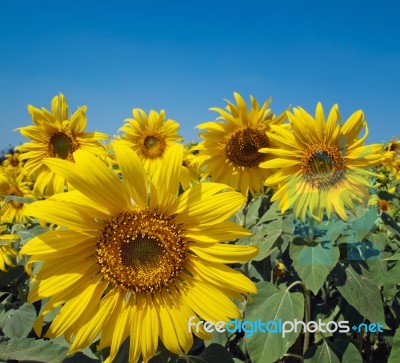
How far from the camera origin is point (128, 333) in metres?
2.08

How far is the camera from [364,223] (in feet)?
11.4

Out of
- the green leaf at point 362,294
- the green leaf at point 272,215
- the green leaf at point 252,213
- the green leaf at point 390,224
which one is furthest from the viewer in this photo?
the green leaf at point 252,213

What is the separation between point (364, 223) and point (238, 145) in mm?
1519

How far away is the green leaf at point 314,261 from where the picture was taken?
2652 mm

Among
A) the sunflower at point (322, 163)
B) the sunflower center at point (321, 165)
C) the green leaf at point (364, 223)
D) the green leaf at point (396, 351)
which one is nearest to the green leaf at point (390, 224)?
the green leaf at point (364, 223)

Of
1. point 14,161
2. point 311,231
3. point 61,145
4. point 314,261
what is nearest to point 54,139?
point 61,145

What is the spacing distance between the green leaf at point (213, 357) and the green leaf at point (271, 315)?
12.5 inches

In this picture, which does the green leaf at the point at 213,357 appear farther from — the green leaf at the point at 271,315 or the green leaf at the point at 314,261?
the green leaf at the point at 314,261

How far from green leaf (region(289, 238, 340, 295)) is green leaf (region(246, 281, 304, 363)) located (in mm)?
224

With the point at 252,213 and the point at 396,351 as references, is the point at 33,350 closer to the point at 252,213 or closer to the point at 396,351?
the point at 396,351

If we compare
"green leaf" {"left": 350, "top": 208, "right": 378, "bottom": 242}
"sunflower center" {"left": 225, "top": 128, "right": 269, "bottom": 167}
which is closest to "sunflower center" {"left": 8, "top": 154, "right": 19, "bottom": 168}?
"sunflower center" {"left": 225, "top": 128, "right": 269, "bottom": 167}

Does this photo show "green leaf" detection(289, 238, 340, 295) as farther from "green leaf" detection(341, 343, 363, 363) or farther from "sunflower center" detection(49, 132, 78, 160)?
"sunflower center" detection(49, 132, 78, 160)

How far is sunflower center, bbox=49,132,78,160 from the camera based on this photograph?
477cm

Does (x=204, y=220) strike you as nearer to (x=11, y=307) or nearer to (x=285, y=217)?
(x=285, y=217)
